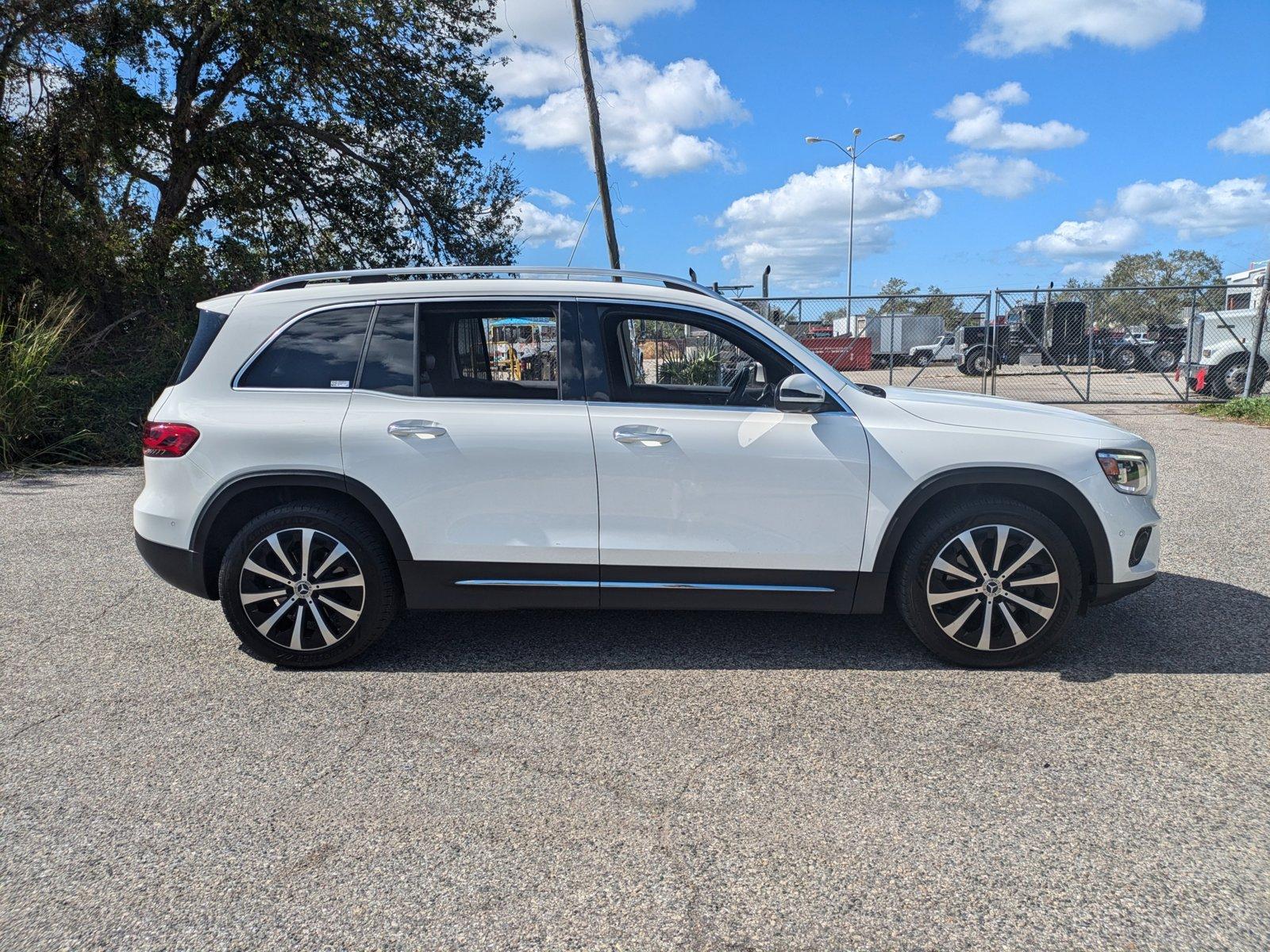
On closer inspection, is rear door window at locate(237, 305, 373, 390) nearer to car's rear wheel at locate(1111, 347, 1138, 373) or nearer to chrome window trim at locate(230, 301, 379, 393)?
chrome window trim at locate(230, 301, 379, 393)

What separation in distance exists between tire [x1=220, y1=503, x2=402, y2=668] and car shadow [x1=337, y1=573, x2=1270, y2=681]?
0.27m

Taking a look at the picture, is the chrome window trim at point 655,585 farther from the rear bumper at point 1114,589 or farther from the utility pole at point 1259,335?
the utility pole at point 1259,335

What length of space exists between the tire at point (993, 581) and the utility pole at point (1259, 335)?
13344mm

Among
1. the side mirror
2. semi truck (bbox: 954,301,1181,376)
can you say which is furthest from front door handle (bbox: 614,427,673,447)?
semi truck (bbox: 954,301,1181,376)

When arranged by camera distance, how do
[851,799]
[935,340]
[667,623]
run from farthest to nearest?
1. [935,340]
2. [667,623]
3. [851,799]

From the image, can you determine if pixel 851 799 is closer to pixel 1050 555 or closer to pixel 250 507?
pixel 1050 555

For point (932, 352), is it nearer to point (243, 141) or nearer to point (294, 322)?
point (243, 141)

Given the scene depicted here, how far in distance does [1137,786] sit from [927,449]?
157cm

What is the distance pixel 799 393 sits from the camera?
13.1 ft

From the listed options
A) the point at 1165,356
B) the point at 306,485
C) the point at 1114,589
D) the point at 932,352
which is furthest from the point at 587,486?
the point at 1165,356

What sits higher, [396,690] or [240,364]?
[240,364]

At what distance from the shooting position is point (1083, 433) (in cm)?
411

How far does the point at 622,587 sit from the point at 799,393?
1184 mm

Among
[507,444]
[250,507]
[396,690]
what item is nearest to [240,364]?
[250,507]
